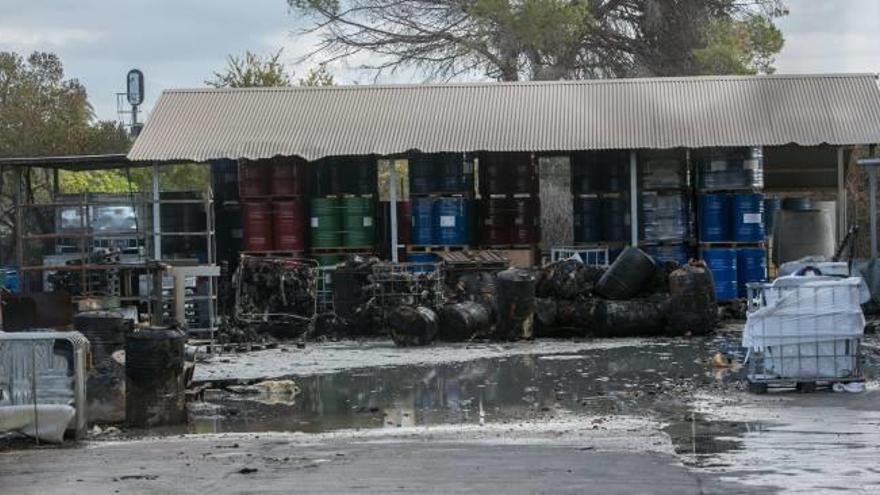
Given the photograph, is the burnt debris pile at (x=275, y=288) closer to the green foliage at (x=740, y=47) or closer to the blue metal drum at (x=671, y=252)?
the blue metal drum at (x=671, y=252)

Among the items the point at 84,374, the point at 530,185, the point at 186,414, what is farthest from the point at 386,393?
the point at 530,185

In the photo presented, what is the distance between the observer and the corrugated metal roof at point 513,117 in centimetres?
2634

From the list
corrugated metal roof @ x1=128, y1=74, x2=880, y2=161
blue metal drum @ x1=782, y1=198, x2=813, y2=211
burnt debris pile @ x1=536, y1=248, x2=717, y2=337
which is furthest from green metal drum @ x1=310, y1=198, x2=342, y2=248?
blue metal drum @ x1=782, y1=198, x2=813, y2=211

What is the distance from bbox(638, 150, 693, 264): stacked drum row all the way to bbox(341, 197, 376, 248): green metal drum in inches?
215

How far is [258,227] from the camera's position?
26625mm

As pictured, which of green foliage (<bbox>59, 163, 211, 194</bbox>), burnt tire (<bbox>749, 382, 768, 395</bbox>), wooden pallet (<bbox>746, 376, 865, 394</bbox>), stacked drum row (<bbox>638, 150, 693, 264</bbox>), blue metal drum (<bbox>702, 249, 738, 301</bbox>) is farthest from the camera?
green foliage (<bbox>59, 163, 211, 194</bbox>)

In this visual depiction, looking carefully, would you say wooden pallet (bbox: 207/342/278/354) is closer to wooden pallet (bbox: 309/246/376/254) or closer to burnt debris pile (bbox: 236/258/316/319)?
burnt debris pile (bbox: 236/258/316/319)

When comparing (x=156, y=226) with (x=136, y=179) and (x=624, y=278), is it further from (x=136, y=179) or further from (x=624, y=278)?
(x=136, y=179)

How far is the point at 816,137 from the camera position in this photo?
2598cm

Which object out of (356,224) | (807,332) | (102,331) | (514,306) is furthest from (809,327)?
(356,224)

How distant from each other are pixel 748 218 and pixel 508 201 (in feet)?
15.5

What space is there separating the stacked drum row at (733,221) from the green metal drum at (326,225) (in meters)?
7.24

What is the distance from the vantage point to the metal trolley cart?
13.9 metres

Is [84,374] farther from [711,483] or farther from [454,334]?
[454,334]
